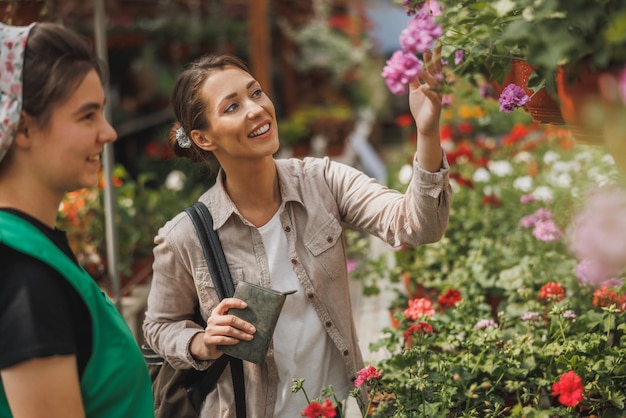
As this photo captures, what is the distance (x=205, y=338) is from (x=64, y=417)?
0.65 metres

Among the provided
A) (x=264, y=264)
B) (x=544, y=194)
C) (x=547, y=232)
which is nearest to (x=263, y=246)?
(x=264, y=264)

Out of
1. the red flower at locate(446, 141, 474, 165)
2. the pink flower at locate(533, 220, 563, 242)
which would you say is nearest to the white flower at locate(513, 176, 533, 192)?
the red flower at locate(446, 141, 474, 165)

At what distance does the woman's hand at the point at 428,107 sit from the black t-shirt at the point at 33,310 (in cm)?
76

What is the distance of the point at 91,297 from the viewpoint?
1306 mm

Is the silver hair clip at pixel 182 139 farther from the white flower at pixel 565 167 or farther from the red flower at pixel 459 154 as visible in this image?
the white flower at pixel 565 167

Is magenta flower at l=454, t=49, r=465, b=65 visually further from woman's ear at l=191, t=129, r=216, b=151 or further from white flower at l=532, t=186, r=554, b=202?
white flower at l=532, t=186, r=554, b=202

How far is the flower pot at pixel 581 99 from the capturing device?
124 cm

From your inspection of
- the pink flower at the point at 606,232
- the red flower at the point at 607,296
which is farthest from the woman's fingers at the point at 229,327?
the red flower at the point at 607,296

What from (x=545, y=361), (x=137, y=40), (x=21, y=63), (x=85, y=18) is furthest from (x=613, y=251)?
(x=137, y=40)

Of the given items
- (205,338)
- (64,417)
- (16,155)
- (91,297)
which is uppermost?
(16,155)

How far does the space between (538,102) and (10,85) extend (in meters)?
1.04

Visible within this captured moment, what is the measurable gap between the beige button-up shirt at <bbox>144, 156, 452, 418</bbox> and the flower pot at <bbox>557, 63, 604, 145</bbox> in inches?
25.3

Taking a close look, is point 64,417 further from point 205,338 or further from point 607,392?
point 607,392

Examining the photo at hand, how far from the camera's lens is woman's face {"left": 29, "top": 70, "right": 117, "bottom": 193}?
1.29 metres
